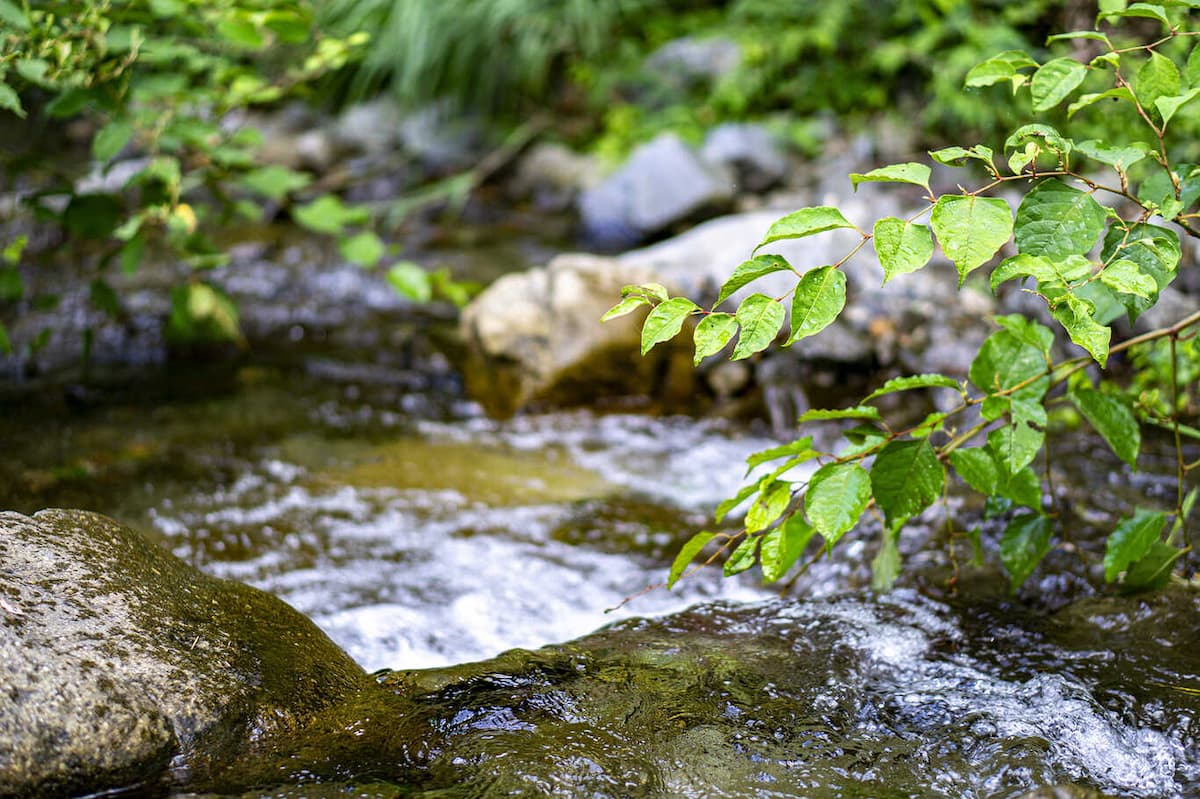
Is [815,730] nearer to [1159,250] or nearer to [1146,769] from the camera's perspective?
[1146,769]

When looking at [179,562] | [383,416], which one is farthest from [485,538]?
[383,416]

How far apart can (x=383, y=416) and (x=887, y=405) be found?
6.50ft

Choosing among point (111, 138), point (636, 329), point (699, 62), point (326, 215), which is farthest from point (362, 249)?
point (699, 62)

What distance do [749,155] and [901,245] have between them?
5.06 meters

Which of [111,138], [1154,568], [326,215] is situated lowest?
[1154,568]

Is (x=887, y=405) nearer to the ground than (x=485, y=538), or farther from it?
nearer to the ground

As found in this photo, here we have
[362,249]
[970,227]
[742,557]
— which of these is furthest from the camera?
[362,249]

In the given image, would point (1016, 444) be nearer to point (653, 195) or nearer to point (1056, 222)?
point (1056, 222)

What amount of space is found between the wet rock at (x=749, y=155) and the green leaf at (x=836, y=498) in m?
4.71

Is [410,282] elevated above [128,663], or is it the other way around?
[128,663]

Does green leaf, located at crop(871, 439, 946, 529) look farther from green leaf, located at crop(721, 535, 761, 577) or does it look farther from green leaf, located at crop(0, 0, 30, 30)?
green leaf, located at crop(0, 0, 30, 30)

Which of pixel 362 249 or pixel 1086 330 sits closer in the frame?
pixel 1086 330

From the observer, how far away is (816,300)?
130cm

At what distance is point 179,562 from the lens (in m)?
1.76
